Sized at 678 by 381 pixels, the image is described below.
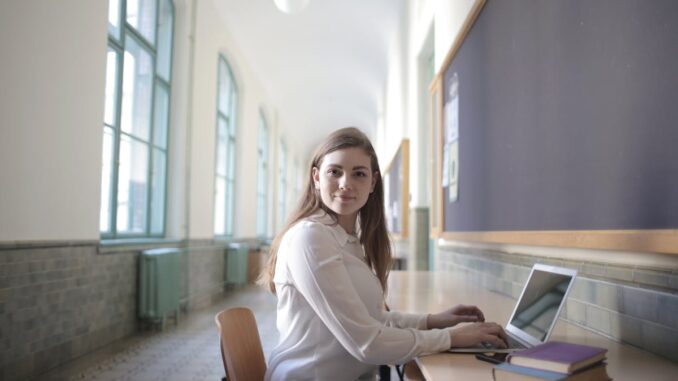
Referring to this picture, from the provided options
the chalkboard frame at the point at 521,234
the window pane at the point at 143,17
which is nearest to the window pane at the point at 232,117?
the window pane at the point at 143,17

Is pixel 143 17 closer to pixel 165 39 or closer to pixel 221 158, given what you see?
pixel 165 39

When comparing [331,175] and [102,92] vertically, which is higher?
[102,92]

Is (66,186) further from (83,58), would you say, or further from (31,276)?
(83,58)

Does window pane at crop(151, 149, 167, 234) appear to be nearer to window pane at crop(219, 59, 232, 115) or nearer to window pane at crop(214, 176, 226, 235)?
window pane at crop(214, 176, 226, 235)

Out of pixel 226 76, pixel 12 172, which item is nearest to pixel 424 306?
pixel 12 172

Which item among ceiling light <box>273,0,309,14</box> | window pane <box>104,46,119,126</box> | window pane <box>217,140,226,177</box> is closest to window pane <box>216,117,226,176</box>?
window pane <box>217,140,226,177</box>

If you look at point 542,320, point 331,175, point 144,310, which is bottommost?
point 144,310

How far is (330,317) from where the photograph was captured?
1.27 meters

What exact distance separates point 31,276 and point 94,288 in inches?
35.0

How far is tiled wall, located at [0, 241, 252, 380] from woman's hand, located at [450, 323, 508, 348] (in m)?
2.88

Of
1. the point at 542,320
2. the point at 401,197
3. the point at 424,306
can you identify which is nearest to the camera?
the point at 542,320

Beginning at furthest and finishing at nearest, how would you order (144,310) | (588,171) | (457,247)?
(144,310) → (457,247) → (588,171)

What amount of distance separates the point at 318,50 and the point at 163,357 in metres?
7.83

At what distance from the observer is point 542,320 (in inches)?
52.3
